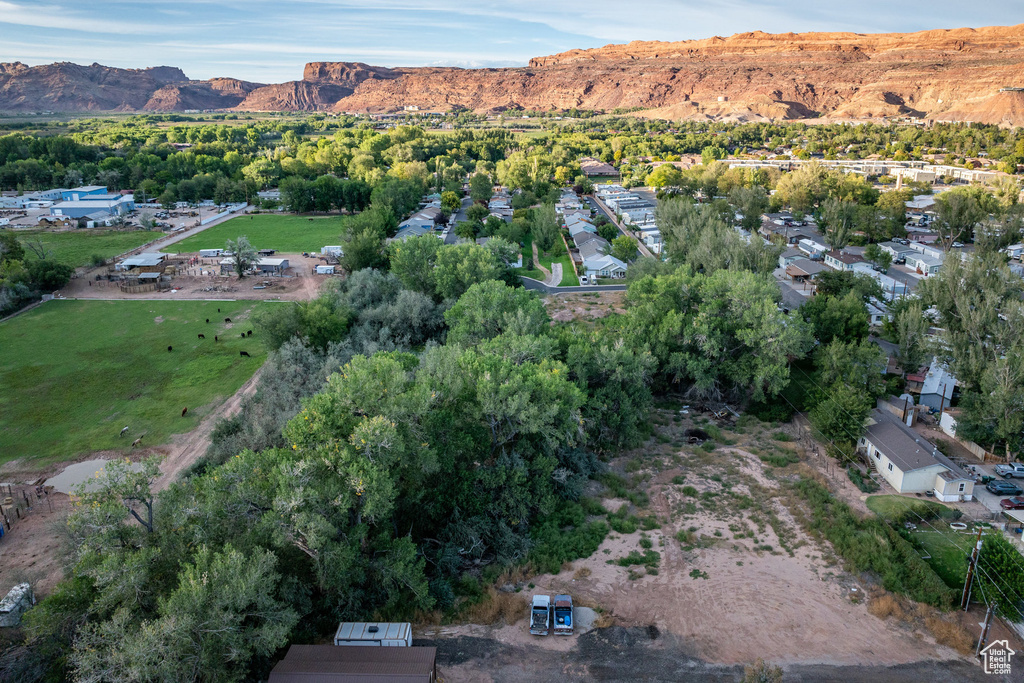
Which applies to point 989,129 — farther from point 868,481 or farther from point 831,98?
point 868,481

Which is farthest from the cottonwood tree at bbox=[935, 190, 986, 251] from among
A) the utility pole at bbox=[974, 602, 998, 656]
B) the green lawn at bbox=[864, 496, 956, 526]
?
the utility pole at bbox=[974, 602, 998, 656]

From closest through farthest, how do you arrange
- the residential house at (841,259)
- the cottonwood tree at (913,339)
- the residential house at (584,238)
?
the cottonwood tree at (913,339) < the residential house at (841,259) < the residential house at (584,238)

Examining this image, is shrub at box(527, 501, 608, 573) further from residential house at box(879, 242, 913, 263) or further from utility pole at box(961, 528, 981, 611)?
residential house at box(879, 242, 913, 263)

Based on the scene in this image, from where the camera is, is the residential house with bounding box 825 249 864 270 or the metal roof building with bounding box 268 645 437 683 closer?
the metal roof building with bounding box 268 645 437 683

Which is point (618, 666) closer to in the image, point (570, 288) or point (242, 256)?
point (570, 288)

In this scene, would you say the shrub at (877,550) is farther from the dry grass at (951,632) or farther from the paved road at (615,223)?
the paved road at (615,223)

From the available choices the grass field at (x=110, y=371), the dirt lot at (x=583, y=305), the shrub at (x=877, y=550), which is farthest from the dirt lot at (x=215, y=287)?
the shrub at (x=877, y=550)
